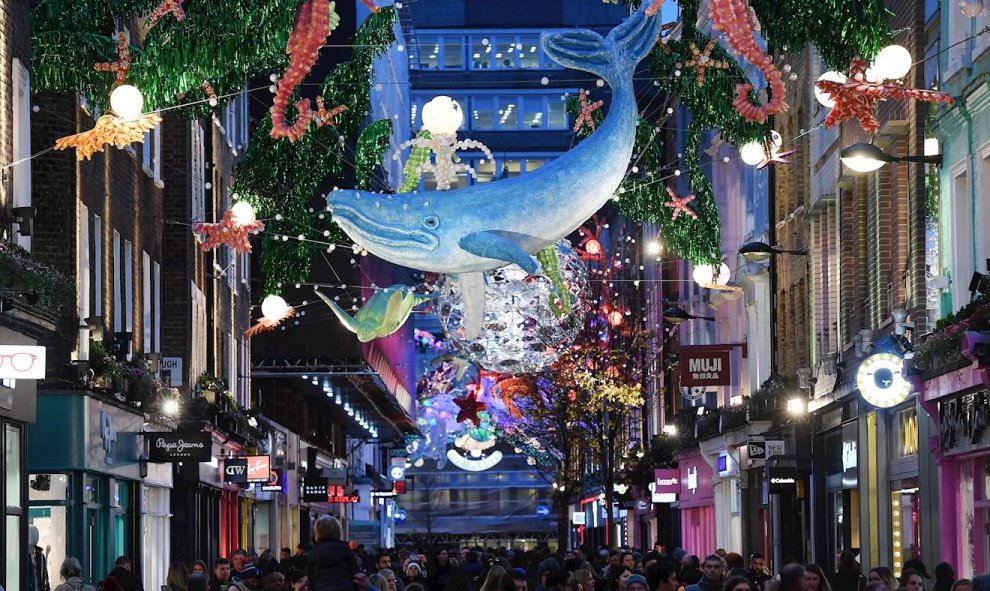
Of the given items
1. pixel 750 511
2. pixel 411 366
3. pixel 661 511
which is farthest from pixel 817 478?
pixel 411 366

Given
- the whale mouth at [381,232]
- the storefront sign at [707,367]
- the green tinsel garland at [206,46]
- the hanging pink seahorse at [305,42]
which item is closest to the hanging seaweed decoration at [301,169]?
the green tinsel garland at [206,46]

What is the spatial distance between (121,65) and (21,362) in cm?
333

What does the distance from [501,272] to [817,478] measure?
55.5ft

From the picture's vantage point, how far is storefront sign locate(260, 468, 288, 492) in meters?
44.4

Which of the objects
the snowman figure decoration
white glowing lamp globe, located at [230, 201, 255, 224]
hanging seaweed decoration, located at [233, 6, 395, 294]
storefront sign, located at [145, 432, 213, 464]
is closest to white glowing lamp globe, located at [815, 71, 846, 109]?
the snowman figure decoration

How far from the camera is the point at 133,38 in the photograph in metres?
33.6

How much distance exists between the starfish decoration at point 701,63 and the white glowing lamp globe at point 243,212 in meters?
4.40

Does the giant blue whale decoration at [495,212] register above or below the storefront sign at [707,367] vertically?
below

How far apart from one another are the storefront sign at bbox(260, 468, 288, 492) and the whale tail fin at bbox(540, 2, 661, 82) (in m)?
29.3

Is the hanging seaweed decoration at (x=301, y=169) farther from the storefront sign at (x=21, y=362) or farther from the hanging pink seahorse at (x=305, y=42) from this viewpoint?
the hanging pink seahorse at (x=305, y=42)

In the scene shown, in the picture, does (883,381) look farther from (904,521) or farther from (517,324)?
(517,324)

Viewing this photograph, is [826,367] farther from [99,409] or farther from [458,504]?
[458,504]

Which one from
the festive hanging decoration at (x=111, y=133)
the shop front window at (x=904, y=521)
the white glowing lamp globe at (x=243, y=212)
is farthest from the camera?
the shop front window at (x=904, y=521)

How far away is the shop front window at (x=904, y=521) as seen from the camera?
27.7m
